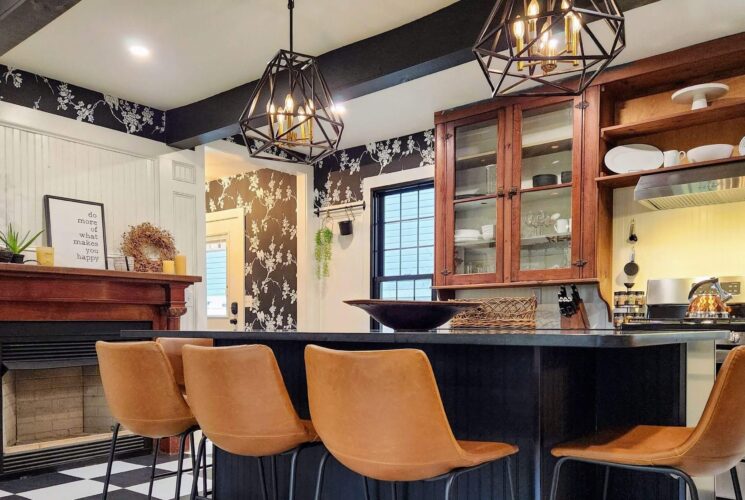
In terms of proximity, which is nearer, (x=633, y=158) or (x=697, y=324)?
(x=697, y=324)

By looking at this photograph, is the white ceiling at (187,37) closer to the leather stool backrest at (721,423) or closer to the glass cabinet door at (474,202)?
the glass cabinet door at (474,202)

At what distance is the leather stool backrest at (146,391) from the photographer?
2.11 meters

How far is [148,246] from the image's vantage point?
426 cm

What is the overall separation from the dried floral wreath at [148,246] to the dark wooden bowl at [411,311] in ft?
8.70

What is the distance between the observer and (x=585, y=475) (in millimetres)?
1883

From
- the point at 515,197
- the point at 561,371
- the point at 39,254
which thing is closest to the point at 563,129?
the point at 515,197

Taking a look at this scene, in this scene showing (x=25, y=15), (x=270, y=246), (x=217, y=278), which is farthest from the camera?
(x=217, y=278)

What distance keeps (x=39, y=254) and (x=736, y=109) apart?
4.11 m

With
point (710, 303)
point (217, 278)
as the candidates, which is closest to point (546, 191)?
point (710, 303)

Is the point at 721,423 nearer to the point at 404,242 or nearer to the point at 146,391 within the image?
the point at 146,391

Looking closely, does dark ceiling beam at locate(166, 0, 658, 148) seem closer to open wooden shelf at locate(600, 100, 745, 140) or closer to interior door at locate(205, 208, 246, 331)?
open wooden shelf at locate(600, 100, 745, 140)

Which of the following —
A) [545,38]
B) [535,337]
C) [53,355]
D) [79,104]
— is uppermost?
[79,104]

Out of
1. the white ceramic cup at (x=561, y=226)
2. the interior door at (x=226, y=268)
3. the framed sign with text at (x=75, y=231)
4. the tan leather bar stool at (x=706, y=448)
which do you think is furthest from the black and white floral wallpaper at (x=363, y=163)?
the tan leather bar stool at (x=706, y=448)

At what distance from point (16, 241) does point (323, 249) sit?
270 cm
